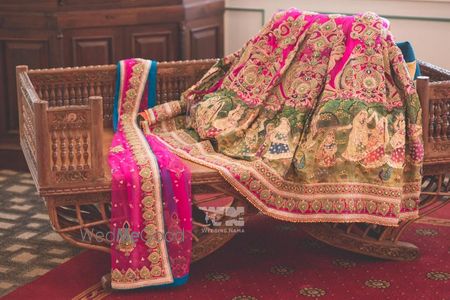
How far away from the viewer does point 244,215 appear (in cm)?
344

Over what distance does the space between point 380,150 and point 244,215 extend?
0.56 m

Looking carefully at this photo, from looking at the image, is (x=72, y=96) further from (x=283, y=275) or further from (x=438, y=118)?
(x=438, y=118)

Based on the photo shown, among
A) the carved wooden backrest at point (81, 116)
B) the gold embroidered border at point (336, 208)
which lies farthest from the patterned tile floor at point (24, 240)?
the gold embroidered border at point (336, 208)

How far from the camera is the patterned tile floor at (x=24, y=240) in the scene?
354 centimetres

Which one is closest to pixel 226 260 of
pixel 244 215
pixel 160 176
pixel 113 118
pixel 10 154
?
pixel 244 215

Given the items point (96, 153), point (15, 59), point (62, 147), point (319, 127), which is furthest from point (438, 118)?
point (15, 59)

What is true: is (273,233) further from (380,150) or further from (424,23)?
(424,23)

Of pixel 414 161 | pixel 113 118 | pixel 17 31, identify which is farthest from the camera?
pixel 17 31

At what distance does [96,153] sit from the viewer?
10.6ft

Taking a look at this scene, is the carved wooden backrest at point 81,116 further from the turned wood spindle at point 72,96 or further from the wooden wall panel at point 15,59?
the wooden wall panel at point 15,59

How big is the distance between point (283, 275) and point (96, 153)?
34.0 inches

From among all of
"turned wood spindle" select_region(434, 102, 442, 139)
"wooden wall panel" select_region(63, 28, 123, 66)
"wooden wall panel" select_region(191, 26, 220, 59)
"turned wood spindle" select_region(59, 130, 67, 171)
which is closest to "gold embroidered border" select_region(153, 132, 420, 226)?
"turned wood spindle" select_region(434, 102, 442, 139)

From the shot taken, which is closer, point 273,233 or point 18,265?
point 18,265

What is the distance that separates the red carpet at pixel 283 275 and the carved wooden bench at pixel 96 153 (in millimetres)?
98
